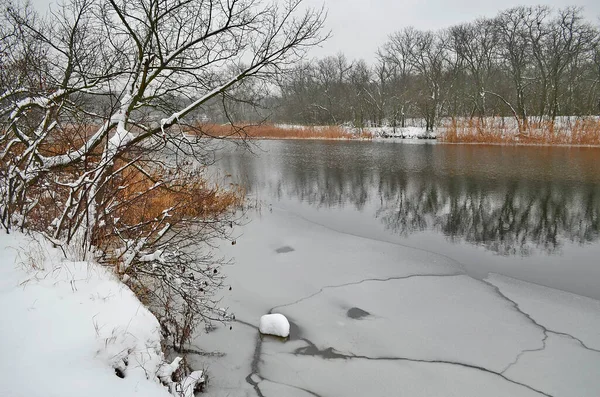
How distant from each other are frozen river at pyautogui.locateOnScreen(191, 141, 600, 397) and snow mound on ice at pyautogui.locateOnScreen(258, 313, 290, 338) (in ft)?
0.30

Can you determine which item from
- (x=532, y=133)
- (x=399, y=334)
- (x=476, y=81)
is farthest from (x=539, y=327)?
(x=476, y=81)

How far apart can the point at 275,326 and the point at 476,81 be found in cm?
3357

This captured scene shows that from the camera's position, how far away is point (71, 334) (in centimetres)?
254

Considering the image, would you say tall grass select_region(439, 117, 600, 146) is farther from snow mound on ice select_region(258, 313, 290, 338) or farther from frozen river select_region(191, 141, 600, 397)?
snow mound on ice select_region(258, 313, 290, 338)

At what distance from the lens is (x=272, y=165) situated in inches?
687

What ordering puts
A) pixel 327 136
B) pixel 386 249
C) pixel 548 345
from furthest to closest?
1. pixel 327 136
2. pixel 386 249
3. pixel 548 345

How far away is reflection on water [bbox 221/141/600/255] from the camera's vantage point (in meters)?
8.06

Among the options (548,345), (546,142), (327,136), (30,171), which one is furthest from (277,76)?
(327,136)

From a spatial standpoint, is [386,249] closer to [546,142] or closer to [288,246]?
[288,246]

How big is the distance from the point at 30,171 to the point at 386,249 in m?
5.47

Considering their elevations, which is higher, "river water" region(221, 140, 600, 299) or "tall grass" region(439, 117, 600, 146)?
"tall grass" region(439, 117, 600, 146)

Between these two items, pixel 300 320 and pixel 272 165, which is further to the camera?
pixel 272 165

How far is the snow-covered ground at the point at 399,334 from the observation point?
3.48 metres

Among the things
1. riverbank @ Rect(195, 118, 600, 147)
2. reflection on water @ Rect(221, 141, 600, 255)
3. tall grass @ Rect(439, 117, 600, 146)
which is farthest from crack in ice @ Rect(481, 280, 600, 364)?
tall grass @ Rect(439, 117, 600, 146)
